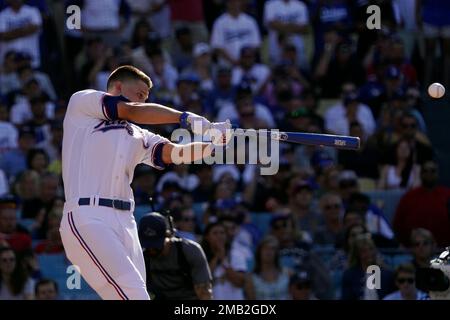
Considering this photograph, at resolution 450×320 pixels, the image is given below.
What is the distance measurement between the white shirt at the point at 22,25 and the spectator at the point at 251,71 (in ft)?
8.25

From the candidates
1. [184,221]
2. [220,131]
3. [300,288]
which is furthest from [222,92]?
[220,131]

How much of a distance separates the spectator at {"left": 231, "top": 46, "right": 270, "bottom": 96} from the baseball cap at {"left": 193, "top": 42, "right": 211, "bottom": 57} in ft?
1.49

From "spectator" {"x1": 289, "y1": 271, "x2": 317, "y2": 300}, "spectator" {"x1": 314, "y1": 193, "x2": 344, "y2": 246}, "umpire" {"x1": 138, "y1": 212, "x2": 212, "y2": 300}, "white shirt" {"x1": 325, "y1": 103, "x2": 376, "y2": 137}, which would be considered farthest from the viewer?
"white shirt" {"x1": 325, "y1": 103, "x2": 376, "y2": 137}

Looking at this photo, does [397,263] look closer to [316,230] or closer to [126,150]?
[316,230]

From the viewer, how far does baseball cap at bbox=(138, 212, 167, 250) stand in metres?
9.60

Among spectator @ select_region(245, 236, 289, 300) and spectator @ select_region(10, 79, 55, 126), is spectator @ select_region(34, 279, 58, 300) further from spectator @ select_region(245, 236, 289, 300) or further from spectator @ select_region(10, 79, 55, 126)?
spectator @ select_region(10, 79, 55, 126)

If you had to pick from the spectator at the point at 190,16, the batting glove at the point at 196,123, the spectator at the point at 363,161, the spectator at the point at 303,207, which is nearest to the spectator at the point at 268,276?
the spectator at the point at 303,207

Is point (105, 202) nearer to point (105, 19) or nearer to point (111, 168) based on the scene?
point (111, 168)

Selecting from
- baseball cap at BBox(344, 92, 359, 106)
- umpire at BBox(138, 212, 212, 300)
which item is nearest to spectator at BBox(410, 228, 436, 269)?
umpire at BBox(138, 212, 212, 300)

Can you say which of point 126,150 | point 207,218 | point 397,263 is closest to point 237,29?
point 207,218

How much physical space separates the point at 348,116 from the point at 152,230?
508 centimetres

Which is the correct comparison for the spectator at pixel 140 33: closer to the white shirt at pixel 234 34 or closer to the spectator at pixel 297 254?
the white shirt at pixel 234 34

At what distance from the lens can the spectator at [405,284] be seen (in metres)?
11.2

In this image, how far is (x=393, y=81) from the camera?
14555 millimetres
